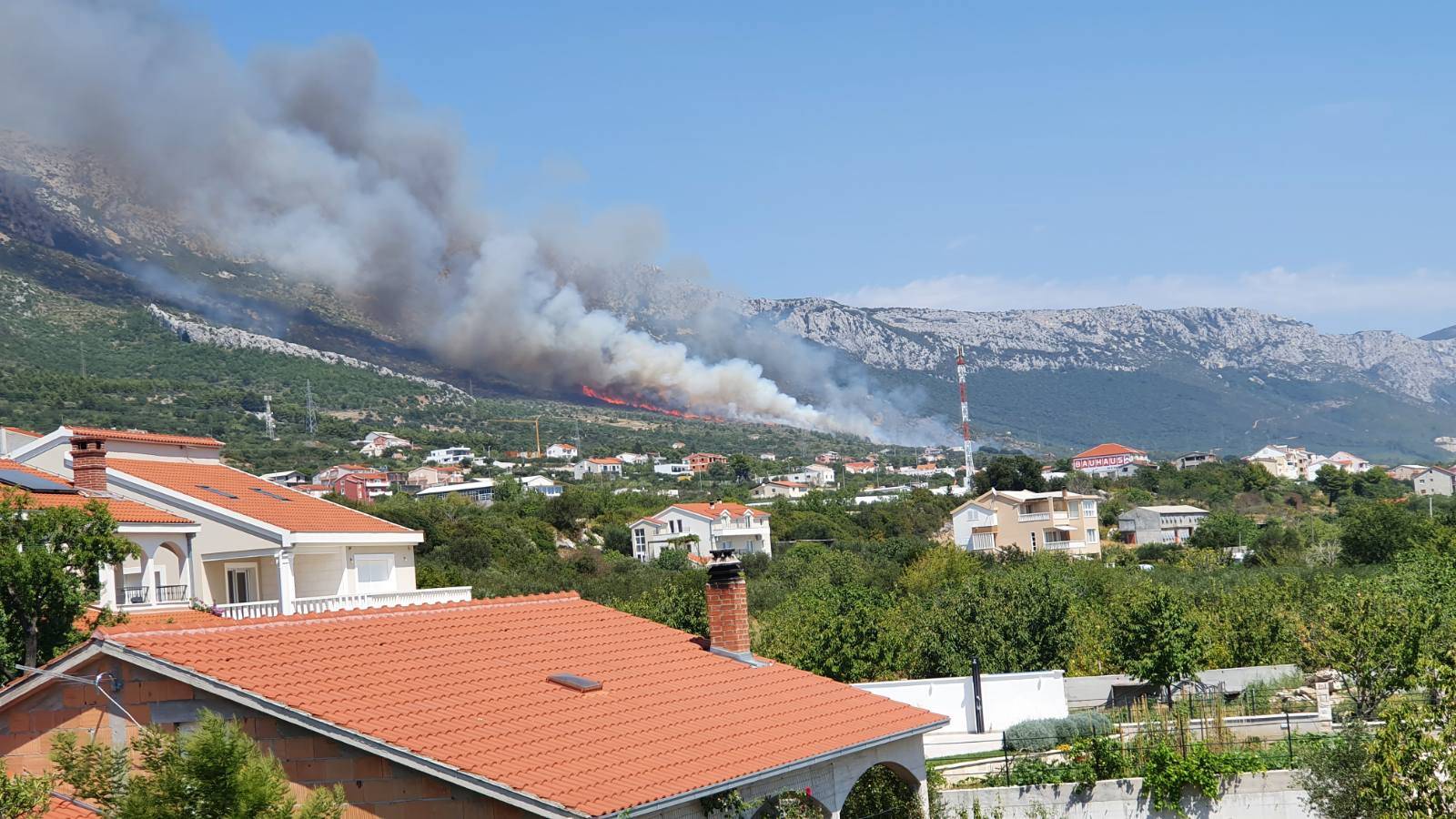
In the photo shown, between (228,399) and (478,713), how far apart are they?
125312mm

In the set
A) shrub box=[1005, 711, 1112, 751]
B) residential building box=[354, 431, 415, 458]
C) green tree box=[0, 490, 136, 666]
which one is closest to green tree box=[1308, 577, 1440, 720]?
shrub box=[1005, 711, 1112, 751]

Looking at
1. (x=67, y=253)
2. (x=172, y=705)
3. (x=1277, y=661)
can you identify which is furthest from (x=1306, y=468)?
(x=172, y=705)

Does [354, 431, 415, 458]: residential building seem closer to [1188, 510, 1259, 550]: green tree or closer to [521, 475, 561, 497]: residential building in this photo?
[521, 475, 561, 497]: residential building

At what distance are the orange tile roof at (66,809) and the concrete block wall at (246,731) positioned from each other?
0.28 metres

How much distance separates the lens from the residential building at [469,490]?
109812mm

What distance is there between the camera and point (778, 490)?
136750 mm

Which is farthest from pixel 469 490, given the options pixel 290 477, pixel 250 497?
Result: pixel 250 497

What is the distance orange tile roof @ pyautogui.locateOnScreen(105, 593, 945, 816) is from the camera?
40.5 feet

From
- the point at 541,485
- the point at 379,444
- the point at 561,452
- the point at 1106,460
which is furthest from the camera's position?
the point at 1106,460

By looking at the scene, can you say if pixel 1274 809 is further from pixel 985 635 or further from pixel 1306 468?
pixel 1306 468

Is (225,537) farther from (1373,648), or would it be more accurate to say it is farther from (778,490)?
(778,490)

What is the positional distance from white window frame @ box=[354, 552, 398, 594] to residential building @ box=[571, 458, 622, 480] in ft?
351

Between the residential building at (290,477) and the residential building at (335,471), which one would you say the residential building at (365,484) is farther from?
the residential building at (290,477)

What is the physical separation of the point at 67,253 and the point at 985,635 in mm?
161787
